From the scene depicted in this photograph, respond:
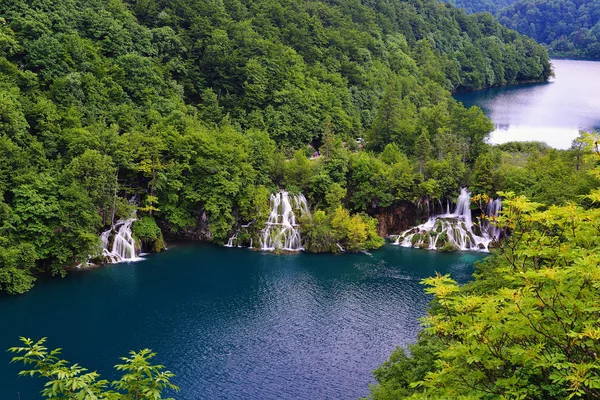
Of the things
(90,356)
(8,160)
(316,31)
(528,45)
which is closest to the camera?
(90,356)

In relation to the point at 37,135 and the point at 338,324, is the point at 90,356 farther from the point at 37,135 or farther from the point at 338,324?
the point at 37,135

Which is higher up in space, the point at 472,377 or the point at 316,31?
the point at 316,31

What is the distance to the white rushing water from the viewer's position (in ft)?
175

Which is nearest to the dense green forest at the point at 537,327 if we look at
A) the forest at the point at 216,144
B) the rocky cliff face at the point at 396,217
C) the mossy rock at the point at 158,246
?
the forest at the point at 216,144

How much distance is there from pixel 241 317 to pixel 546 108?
3533 inches

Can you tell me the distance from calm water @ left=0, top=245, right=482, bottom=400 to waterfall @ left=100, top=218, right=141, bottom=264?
1490mm

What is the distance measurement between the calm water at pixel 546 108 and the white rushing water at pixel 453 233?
30.2 meters

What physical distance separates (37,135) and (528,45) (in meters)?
132

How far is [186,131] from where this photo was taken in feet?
181

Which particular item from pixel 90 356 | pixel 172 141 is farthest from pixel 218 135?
pixel 90 356

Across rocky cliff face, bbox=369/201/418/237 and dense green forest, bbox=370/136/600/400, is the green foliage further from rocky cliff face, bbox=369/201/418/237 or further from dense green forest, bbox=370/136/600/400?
dense green forest, bbox=370/136/600/400

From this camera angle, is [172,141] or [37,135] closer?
[37,135]

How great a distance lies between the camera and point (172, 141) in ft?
176

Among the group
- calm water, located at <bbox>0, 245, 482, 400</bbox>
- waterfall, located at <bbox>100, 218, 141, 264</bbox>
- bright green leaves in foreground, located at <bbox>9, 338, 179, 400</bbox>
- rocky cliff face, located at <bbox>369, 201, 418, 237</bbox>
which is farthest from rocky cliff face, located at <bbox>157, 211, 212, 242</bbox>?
bright green leaves in foreground, located at <bbox>9, 338, 179, 400</bbox>
